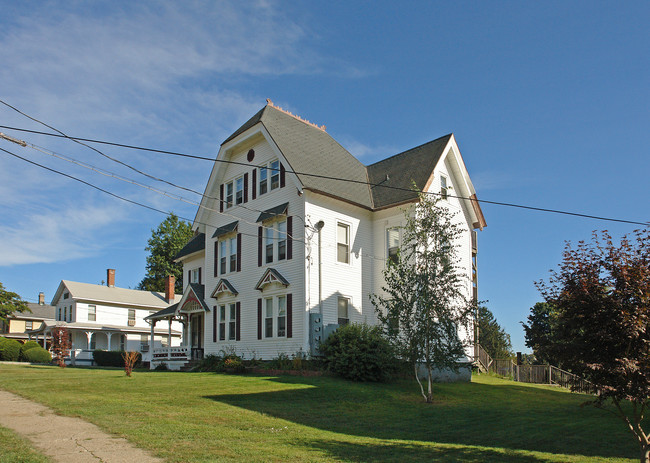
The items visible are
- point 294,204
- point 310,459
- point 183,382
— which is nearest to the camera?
point 310,459

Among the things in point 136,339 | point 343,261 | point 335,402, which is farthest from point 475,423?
→ point 136,339

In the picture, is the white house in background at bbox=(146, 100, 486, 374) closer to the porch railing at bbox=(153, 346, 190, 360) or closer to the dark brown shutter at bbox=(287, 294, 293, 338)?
the dark brown shutter at bbox=(287, 294, 293, 338)

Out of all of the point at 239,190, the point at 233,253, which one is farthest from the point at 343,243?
the point at 239,190

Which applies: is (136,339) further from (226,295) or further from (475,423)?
(475,423)

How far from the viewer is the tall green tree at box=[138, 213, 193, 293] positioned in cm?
6356

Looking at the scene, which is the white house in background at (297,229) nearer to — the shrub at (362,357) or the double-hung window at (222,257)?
the double-hung window at (222,257)

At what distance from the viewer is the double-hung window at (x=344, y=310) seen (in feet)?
82.3

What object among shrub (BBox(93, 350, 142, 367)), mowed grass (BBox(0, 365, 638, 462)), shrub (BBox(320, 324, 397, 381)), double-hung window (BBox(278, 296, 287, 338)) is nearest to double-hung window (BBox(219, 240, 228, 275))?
double-hung window (BBox(278, 296, 287, 338))

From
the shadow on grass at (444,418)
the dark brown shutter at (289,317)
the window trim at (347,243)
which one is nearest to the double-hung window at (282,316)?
the dark brown shutter at (289,317)

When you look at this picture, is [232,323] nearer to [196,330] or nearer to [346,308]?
[196,330]

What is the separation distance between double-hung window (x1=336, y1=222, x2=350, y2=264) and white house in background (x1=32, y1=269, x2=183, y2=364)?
1167 inches

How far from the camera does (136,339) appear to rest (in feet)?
176

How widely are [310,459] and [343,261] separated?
17.0 m

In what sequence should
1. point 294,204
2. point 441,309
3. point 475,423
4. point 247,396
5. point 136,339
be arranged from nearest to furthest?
point 475,423, point 247,396, point 441,309, point 294,204, point 136,339
